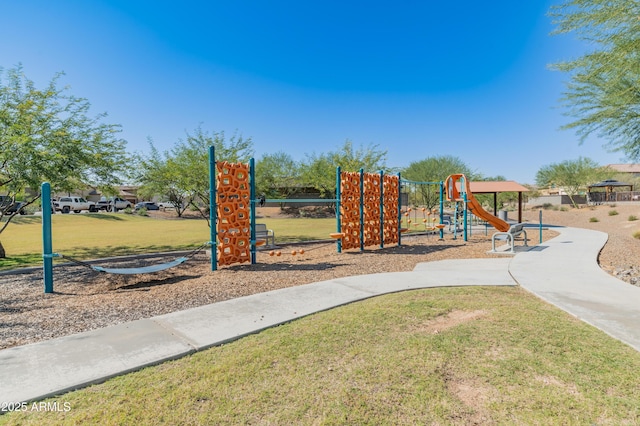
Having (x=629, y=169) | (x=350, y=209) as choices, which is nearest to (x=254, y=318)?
(x=350, y=209)

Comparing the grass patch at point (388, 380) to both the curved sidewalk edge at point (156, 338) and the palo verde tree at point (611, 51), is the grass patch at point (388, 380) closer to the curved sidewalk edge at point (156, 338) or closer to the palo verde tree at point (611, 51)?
the curved sidewalk edge at point (156, 338)

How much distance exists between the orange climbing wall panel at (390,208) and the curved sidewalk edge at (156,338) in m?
6.22

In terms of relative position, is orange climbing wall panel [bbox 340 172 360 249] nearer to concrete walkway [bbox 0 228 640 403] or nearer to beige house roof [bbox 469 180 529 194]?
concrete walkway [bbox 0 228 640 403]

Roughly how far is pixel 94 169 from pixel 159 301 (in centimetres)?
791

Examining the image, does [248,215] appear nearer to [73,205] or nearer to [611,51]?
[611,51]

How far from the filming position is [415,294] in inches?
249

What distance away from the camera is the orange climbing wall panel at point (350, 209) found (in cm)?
1184

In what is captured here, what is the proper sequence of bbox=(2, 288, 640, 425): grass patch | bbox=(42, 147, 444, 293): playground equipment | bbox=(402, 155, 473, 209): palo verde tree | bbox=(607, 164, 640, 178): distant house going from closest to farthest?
bbox=(2, 288, 640, 425): grass patch → bbox=(42, 147, 444, 293): playground equipment → bbox=(402, 155, 473, 209): palo verde tree → bbox=(607, 164, 640, 178): distant house

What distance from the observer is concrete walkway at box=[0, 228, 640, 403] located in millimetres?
3383

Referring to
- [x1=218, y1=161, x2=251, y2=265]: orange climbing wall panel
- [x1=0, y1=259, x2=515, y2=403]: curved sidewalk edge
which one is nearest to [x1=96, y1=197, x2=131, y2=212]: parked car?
[x1=218, y1=161, x2=251, y2=265]: orange climbing wall panel

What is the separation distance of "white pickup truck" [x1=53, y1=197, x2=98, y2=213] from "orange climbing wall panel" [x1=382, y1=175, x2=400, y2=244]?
131ft

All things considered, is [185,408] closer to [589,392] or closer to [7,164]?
[589,392]

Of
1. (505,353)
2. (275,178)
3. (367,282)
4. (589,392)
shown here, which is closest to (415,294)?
(367,282)

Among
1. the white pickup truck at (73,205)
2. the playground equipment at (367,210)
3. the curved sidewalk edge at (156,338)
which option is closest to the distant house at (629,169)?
the playground equipment at (367,210)
